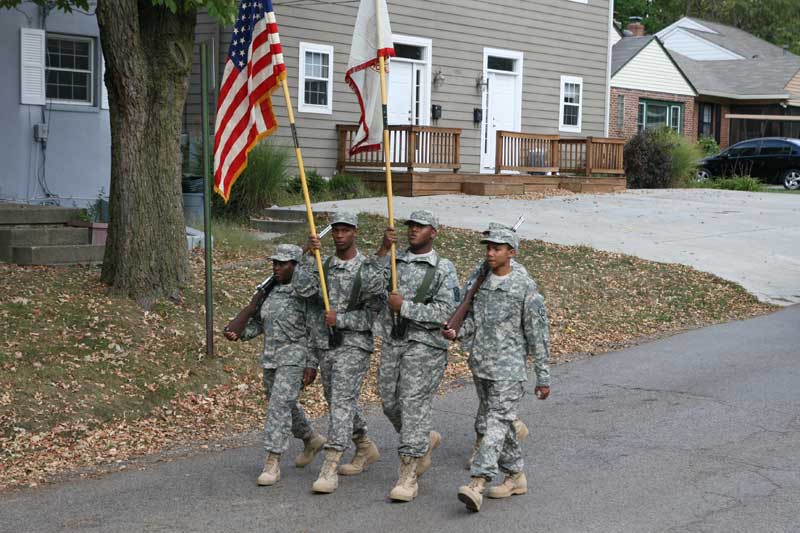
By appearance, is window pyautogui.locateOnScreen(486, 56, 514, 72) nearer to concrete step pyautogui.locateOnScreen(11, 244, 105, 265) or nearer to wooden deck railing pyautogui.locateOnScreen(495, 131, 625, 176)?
wooden deck railing pyautogui.locateOnScreen(495, 131, 625, 176)

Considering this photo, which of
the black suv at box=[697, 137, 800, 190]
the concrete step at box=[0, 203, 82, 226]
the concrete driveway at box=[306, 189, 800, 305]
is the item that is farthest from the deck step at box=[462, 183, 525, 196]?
the black suv at box=[697, 137, 800, 190]

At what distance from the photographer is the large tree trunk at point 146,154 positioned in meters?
10.9

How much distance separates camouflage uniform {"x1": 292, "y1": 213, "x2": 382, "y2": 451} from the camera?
7.13 m

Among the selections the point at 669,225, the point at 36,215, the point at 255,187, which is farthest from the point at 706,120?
the point at 36,215

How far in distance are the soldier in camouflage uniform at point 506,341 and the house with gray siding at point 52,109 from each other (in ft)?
37.0

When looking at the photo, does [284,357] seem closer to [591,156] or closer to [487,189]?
[487,189]

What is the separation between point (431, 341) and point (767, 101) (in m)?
40.0

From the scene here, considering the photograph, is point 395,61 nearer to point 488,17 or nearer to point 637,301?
point 488,17

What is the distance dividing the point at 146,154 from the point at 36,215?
10.9 feet

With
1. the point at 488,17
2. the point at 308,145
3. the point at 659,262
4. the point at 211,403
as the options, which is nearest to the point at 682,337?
the point at 659,262

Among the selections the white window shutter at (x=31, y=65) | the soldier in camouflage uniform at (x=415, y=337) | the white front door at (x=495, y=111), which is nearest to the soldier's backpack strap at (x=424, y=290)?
the soldier in camouflage uniform at (x=415, y=337)

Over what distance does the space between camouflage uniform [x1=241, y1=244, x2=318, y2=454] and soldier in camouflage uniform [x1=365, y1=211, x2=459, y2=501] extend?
0.53 m

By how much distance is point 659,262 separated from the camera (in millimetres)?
16359

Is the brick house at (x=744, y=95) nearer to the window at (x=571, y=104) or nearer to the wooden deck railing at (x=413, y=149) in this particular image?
the window at (x=571, y=104)
